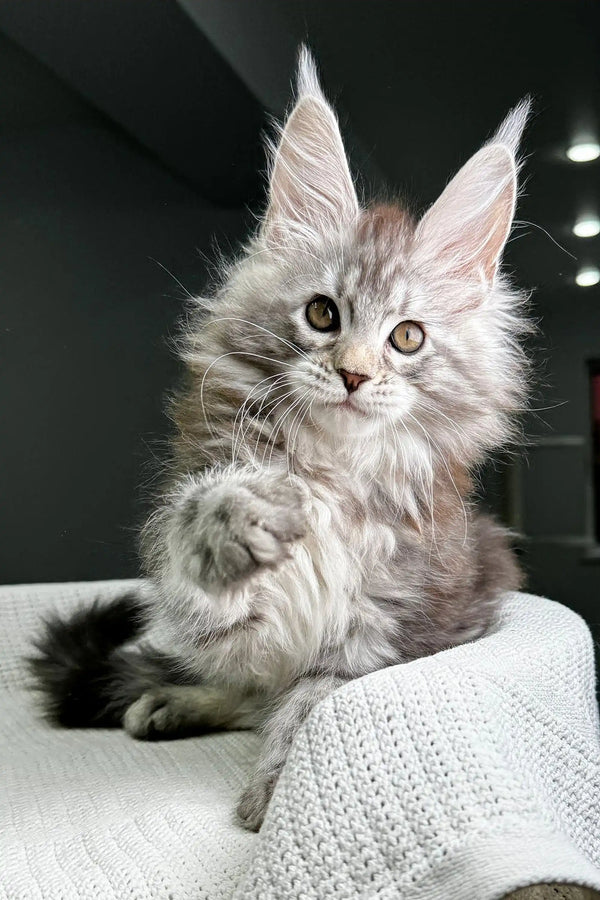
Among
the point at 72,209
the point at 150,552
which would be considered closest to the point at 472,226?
the point at 150,552

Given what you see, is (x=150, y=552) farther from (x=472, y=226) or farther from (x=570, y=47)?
(x=570, y=47)

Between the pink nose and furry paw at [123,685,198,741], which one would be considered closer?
the pink nose

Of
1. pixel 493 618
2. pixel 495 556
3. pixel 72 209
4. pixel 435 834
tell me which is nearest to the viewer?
pixel 435 834

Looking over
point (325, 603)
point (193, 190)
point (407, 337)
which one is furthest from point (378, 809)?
point (193, 190)

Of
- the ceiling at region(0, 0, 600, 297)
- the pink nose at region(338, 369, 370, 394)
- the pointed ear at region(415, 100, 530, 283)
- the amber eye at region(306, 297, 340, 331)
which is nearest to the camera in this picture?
the pink nose at region(338, 369, 370, 394)

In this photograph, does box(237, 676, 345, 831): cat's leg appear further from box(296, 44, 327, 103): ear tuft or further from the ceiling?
the ceiling

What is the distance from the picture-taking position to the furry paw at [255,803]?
3.66ft

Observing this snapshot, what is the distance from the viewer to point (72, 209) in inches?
91.1

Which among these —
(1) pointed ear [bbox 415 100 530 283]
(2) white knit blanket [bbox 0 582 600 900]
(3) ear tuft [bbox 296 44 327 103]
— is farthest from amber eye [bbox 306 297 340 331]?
(2) white knit blanket [bbox 0 582 600 900]

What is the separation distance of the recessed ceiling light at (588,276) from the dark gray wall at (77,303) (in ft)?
2.83

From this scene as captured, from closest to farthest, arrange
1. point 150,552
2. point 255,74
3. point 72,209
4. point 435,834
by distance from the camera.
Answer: point 435,834
point 150,552
point 255,74
point 72,209

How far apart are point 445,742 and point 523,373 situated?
851 millimetres

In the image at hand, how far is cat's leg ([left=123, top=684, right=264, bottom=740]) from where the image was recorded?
155 cm

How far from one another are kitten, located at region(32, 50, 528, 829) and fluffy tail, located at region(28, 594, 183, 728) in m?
0.01
